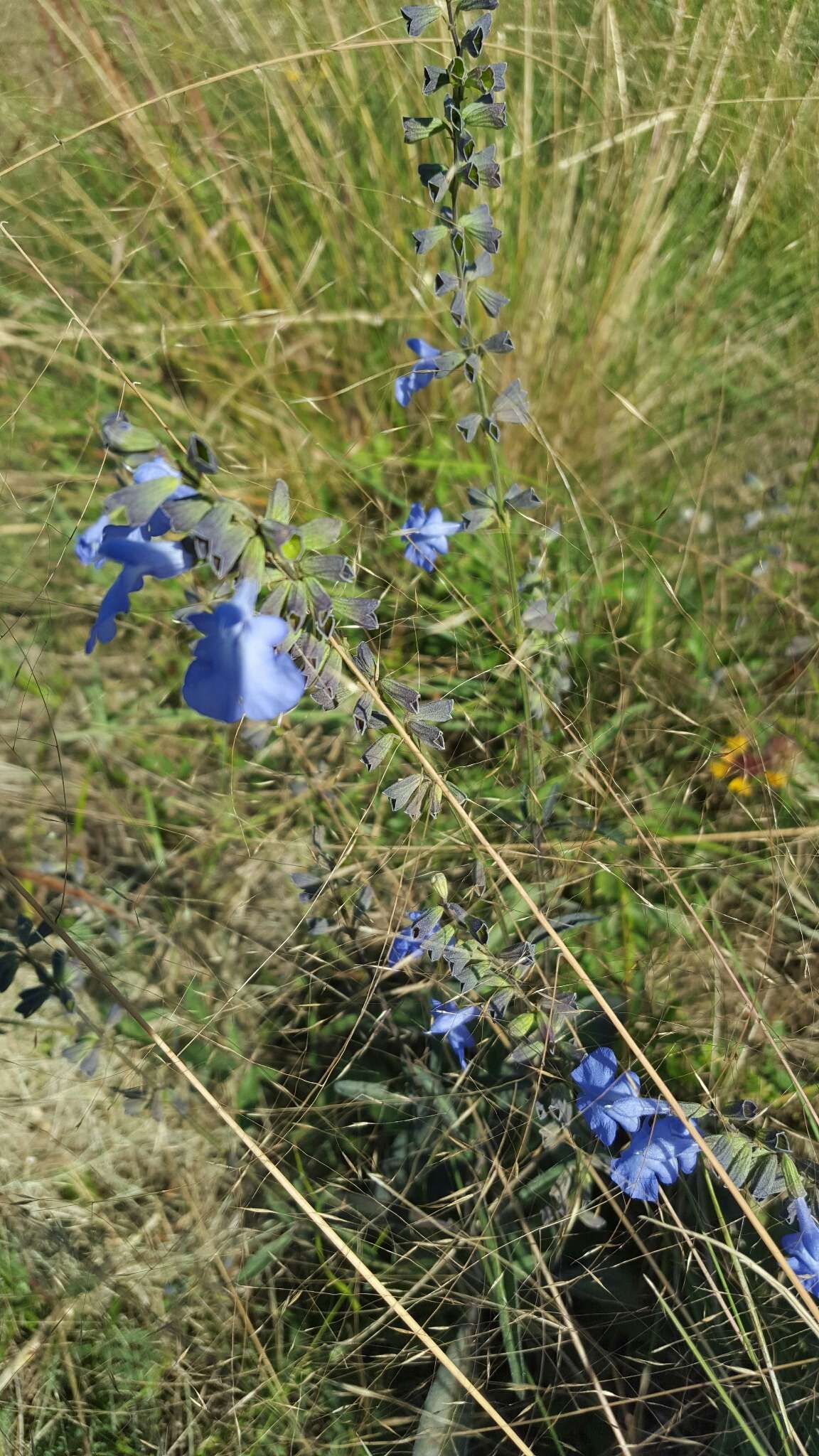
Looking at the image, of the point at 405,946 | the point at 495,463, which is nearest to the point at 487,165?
the point at 495,463

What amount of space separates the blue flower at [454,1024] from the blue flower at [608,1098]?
0.49 ft

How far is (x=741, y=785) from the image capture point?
1.60 m

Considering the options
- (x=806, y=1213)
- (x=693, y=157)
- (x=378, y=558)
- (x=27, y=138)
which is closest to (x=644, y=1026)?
(x=806, y=1213)

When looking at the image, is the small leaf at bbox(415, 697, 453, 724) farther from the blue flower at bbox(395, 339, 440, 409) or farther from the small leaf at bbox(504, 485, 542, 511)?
the blue flower at bbox(395, 339, 440, 409)

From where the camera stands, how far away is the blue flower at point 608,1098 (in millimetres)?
1072

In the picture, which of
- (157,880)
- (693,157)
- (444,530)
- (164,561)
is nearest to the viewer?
(164,561)

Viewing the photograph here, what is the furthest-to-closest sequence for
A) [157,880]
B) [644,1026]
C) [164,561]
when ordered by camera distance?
[157,880] < [644,1026] < [164,561]

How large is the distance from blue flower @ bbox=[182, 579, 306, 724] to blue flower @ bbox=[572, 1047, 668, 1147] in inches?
20.4

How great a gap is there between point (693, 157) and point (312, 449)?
2.94ft

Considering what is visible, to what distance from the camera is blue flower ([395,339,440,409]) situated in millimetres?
1255

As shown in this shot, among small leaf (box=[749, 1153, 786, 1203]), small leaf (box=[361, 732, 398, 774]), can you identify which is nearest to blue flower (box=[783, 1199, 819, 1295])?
small leaf (box=[749, 1153, 786, 1203])

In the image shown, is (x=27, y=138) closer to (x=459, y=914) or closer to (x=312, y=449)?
(x=312, y=449)

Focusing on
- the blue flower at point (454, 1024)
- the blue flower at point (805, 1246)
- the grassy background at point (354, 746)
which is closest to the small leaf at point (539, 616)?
the grassy background at point (354, 746)

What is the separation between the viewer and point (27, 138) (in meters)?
2.07
